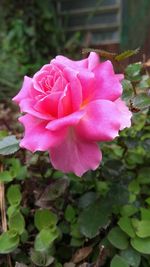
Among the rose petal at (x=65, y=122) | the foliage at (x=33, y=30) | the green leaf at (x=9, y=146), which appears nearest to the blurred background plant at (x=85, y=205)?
the green leaf at (x=9, y=146)

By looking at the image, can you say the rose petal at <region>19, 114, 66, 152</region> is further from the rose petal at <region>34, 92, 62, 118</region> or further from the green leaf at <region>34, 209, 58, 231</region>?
the green leaf at <region>34, 209, 58, 231</region>

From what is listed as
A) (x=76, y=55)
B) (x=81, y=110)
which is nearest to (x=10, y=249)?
(x=81, y=110)

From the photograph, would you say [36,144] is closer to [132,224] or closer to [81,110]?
[81,110]

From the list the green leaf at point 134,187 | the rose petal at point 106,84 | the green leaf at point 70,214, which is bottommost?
the green leaf at point 70,214

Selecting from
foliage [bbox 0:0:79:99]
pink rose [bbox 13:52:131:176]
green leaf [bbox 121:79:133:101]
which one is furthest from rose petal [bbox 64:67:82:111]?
foliage [bbox 0:0:79:99]

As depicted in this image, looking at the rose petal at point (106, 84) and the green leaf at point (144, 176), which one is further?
the green leaf at point (144, 176)

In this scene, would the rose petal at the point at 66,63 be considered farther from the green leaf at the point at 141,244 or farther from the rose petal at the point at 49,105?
the green leaf at the point at 141,244

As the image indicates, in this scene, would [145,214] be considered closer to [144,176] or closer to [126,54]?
[144,176]

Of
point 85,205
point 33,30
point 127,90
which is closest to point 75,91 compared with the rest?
point 127,90
